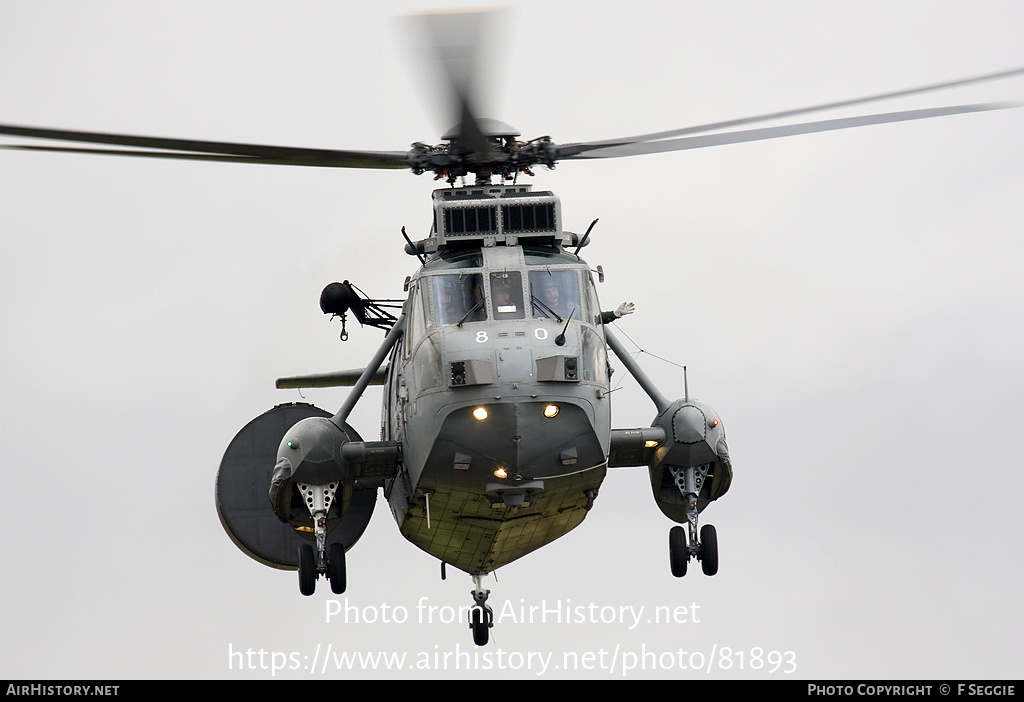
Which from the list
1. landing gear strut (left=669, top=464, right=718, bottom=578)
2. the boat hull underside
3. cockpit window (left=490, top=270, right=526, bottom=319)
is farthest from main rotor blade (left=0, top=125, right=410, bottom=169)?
landing gear strut (left=669, top=464, right=718, bottom=578)

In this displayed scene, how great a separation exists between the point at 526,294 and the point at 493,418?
2.31 m

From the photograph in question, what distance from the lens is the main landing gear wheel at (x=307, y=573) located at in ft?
102

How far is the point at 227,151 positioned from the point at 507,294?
4.97 m

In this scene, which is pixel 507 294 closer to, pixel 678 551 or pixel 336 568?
pixel 336 568

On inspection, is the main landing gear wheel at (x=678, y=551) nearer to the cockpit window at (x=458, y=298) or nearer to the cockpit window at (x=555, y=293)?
the cockpit window at (x=555, y=293)

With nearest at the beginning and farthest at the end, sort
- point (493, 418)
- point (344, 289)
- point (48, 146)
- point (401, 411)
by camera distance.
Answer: point (48, 146)
point (493, 418)
point (401, 411)
point (344, 289)

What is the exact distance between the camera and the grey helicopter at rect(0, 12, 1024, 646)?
1103 inches

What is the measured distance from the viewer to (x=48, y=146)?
84.9 ft

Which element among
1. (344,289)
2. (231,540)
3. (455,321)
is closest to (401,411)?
(455,321)

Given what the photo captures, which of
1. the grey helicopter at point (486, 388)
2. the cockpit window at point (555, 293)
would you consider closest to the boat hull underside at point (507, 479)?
the grey helicopter at point (486, 388)

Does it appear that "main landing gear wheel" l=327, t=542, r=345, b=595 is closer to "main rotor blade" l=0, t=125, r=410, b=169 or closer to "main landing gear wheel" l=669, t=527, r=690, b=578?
"main landing gear wheel" l=669, t=527, r=690, b=578

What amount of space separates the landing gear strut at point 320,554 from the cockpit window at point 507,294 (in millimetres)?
4666

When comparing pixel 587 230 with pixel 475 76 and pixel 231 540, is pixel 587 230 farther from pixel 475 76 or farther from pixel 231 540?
pixel 231 540

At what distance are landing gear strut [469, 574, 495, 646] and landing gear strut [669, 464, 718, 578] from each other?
3.50 metres
